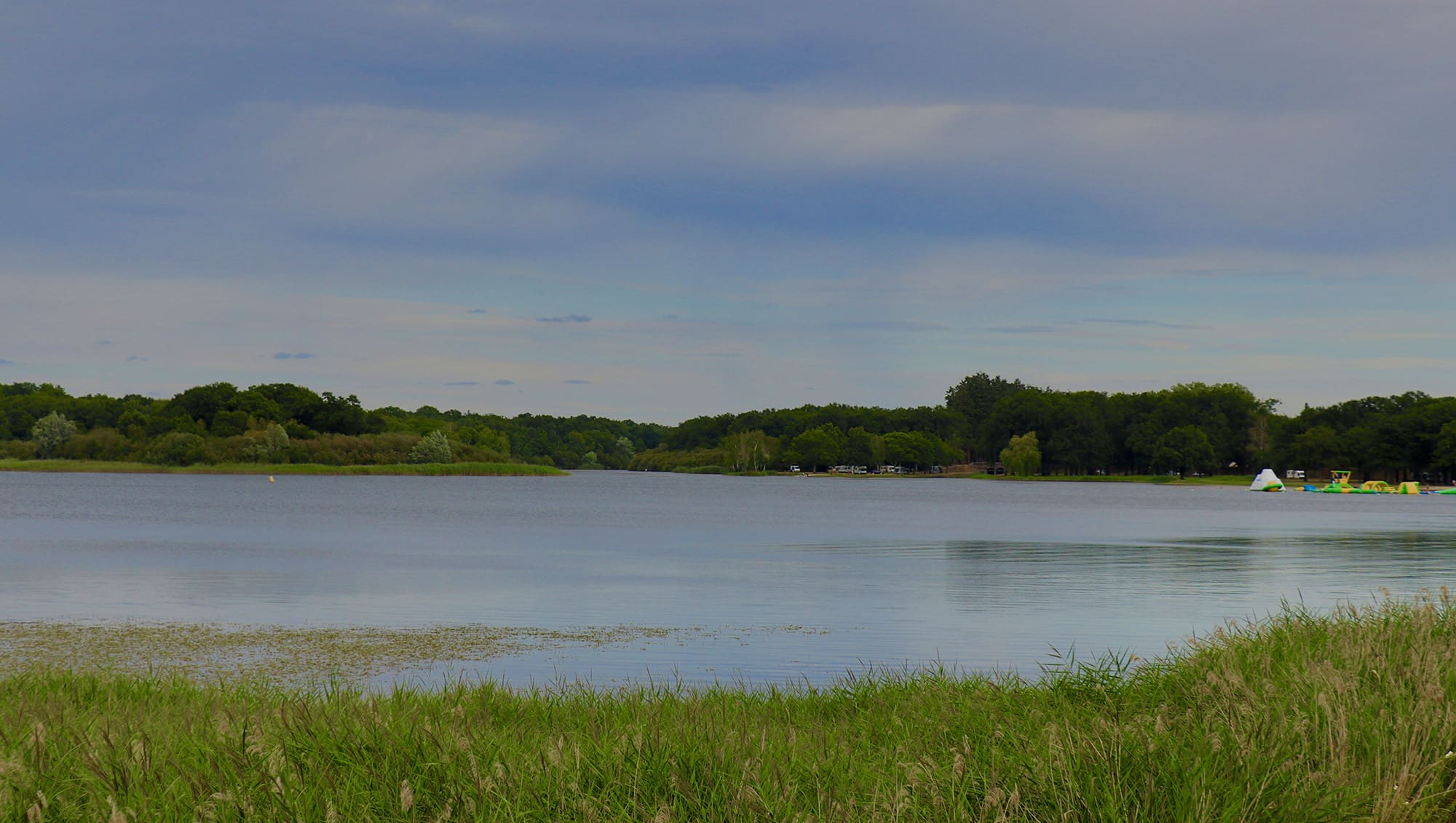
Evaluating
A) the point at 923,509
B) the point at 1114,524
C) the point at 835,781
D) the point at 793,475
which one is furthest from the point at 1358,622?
the point at 793,475

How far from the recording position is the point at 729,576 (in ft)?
81.0

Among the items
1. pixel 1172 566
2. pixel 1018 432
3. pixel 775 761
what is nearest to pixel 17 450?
pixel 1018 432

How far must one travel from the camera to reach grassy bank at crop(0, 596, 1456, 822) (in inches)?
167

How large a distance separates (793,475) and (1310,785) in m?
184

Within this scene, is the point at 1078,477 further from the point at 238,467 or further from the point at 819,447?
the point at 238,467

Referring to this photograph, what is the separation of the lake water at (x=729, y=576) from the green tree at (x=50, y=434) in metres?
83.0

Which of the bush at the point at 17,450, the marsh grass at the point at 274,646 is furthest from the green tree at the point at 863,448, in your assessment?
the marsh grass at the point at 274,646

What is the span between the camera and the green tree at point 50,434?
5069 inches

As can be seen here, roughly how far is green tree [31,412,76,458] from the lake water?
83008 mm

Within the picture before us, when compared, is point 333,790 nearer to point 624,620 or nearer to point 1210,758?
point 1210,758

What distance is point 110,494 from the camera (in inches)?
2721

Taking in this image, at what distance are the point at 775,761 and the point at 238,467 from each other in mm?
129922

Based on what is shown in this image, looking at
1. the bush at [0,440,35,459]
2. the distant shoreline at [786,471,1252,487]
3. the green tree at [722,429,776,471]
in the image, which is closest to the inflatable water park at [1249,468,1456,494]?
the distant shoreline at [786,471,1252,487]

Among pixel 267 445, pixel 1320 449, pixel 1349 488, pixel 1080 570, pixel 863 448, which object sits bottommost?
pixel 1349 488
